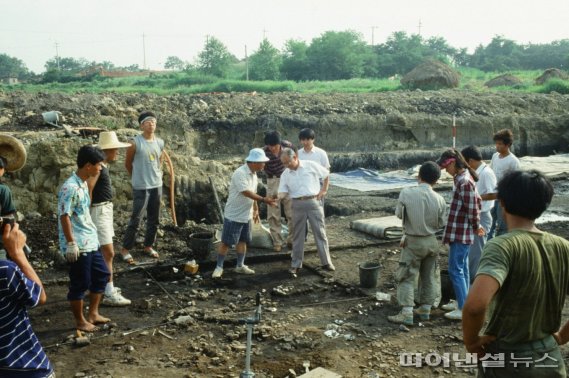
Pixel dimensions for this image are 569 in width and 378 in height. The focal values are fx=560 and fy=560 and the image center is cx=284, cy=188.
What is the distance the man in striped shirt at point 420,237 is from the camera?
20.0 feet

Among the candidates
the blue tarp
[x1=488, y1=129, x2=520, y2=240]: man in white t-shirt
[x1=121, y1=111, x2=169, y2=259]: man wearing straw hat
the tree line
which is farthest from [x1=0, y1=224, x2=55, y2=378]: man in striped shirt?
the tree line

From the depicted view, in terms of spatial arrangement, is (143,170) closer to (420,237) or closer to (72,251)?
(72,251)

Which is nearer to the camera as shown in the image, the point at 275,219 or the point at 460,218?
the point at 460,218

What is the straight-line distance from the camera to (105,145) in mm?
6785

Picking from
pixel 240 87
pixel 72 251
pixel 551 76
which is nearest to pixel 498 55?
pixel 551 76

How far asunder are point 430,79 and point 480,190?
2815 centimetres

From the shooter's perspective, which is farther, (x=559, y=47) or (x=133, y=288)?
(x=559, y=47)

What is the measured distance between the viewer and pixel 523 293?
2783mm

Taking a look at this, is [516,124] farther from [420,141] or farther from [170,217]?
[170,217]

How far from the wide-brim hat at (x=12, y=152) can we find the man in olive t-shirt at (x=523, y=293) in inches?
191

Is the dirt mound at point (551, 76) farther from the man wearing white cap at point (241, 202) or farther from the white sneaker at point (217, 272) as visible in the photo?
the white sneaker at point (217, 272)

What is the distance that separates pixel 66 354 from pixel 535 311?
441cm

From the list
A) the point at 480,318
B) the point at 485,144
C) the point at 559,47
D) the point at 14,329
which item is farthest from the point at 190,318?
the point at 559,47

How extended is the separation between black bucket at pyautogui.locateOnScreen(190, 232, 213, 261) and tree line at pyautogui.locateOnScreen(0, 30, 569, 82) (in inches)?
1679
